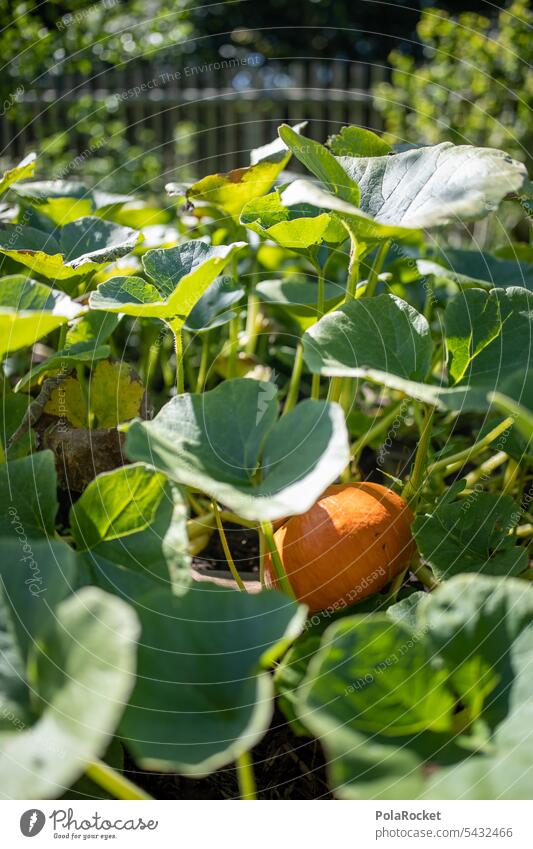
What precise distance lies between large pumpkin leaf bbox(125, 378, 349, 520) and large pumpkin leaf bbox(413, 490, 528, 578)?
0.53 feet

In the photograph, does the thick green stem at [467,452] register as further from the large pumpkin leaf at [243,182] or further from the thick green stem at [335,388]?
the large pumpkin leaf at [243,182]

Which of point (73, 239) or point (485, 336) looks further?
point (73, 239)

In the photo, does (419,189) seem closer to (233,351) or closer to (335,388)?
(335,388)

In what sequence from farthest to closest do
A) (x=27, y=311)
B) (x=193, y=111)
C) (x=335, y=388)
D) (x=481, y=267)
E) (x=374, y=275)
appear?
(x=193, y=111) → (x=481, y=267) → (x=374, y=275) → (x=335, y=388) → (x=27, y=311)

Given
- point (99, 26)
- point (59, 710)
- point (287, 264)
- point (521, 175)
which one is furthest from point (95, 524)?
point (99, 26)

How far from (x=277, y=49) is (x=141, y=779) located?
452 inches

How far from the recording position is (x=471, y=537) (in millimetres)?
660

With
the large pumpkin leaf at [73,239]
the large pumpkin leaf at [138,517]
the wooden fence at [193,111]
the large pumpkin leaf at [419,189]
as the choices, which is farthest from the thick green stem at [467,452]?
the wooden fence at [193,111]

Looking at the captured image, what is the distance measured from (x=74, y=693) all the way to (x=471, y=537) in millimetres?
393

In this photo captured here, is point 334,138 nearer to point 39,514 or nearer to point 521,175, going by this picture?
point 521,175

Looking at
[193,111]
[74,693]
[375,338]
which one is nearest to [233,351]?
[375,338]

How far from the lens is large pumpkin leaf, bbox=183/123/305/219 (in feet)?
2.84

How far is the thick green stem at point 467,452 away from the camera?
0.68 m

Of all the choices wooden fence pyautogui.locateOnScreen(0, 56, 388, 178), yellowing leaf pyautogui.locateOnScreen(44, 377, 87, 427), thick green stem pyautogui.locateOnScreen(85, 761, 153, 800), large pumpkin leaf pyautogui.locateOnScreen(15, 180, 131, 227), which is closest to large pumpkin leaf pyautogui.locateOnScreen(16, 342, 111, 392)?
→ yellowing leaf pyautogui.locateOnScreen(44, 377, 87, 427)
